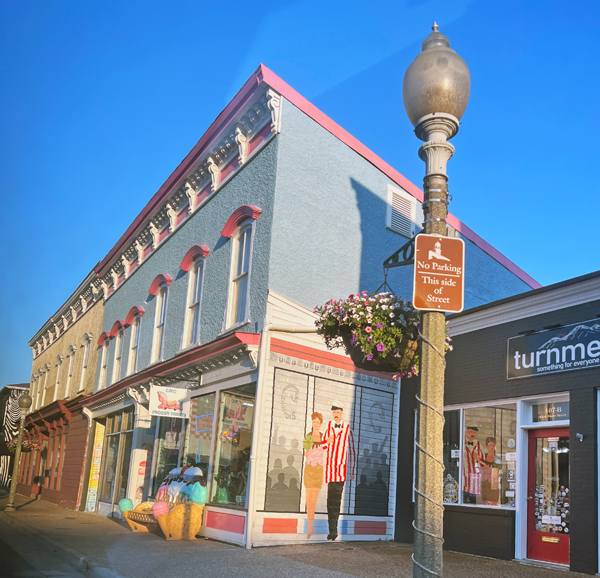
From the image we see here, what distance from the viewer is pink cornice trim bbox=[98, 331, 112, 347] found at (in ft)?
79.9

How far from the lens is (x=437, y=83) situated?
446 centimetres

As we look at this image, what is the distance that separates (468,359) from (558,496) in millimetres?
3066

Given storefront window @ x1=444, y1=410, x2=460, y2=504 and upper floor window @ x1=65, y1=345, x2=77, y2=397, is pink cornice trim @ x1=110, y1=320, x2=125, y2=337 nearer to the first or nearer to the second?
upper floor window @ x1=65, y1=345, x2=77, y2=397

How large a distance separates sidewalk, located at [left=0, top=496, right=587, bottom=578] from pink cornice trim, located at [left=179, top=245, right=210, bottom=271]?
22.1ft

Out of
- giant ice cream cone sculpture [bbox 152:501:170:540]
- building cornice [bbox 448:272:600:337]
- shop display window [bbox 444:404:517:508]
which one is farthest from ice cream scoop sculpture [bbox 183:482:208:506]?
building cornice [bbox 448:272:600:337]

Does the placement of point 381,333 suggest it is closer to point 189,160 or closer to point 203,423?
point 203,423

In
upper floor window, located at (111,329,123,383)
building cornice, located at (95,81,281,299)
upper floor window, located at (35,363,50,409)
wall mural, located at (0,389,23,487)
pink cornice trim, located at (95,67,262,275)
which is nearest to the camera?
building cornice, located at (95,81,281,299)

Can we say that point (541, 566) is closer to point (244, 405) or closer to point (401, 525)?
point (401, 525)

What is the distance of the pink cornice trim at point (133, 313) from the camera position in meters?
20.7

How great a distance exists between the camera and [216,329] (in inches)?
579

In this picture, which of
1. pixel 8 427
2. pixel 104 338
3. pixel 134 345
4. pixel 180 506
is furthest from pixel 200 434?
pixel 8 427

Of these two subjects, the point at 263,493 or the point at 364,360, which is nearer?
the point at 364,360

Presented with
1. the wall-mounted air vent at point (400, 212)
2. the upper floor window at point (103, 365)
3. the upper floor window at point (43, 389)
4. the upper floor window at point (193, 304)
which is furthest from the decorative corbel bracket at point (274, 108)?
the upper floor window at point (43, 389)

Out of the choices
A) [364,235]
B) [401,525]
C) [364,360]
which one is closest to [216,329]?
[364,235]
